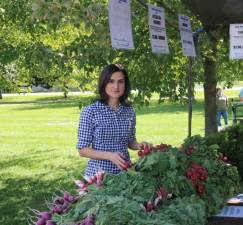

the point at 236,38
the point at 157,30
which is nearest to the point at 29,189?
the point at 157,30

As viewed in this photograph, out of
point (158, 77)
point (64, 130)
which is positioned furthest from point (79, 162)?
point (64, 130)

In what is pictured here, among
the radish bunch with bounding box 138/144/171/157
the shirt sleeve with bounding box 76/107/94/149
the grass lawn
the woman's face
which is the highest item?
the woman's face

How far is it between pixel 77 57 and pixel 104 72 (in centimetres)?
349

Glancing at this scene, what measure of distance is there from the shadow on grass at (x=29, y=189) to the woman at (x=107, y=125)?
299cm

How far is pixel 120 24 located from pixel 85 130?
0.91m

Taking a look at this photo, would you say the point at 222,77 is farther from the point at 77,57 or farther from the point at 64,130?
the point at 64,130

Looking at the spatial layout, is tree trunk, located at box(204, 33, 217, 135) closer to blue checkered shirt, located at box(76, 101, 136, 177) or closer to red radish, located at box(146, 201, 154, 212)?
blue checkered shirt, located at box(76, 101, 136, 177)

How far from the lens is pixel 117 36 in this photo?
14.0 feet

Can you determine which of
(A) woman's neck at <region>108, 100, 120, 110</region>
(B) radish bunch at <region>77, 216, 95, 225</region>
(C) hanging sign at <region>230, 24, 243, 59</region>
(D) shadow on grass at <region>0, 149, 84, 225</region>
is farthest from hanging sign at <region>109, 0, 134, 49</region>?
(D) shadow on grass at <region>0, 149, 84, 225</region>

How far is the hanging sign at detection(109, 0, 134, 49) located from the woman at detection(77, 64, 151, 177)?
276mm

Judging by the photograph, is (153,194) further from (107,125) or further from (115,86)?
(115,86)

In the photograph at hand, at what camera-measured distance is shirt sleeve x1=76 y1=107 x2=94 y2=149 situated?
399cm

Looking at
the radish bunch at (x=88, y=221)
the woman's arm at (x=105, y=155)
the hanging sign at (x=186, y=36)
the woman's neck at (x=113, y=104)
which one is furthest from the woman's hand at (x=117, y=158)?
the hanging sign at (x=186, y=36)

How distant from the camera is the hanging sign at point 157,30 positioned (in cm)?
496
